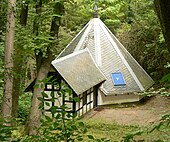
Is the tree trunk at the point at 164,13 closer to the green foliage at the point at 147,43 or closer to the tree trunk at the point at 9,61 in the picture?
the tree trunk at the point at 9,61

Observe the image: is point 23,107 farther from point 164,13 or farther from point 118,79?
point 164,13

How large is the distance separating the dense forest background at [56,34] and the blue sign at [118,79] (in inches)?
87.9

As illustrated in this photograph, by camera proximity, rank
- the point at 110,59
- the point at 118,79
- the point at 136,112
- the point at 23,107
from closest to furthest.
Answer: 1. the point at 23,107
2. the point at 136,112
3. the point at 118,79
4. the point at 110,59

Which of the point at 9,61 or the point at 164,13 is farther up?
the point at 164,13

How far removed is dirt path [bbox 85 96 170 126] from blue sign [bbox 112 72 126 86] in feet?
4.12

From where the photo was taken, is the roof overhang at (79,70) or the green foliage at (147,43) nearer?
the roof overhang at (79,70)

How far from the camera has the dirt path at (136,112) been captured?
47.4 ft

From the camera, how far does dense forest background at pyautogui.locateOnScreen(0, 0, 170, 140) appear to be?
8.98 meters

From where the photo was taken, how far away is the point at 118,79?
17656mm

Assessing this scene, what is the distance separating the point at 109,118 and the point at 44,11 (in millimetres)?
7069

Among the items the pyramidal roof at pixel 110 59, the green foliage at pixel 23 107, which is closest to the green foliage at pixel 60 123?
the green foliage at pixel 23 107

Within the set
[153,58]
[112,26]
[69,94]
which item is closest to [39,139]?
[69,94]

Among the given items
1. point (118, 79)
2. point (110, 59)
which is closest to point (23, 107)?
point (118, 79)

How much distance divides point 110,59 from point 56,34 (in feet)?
28.3
